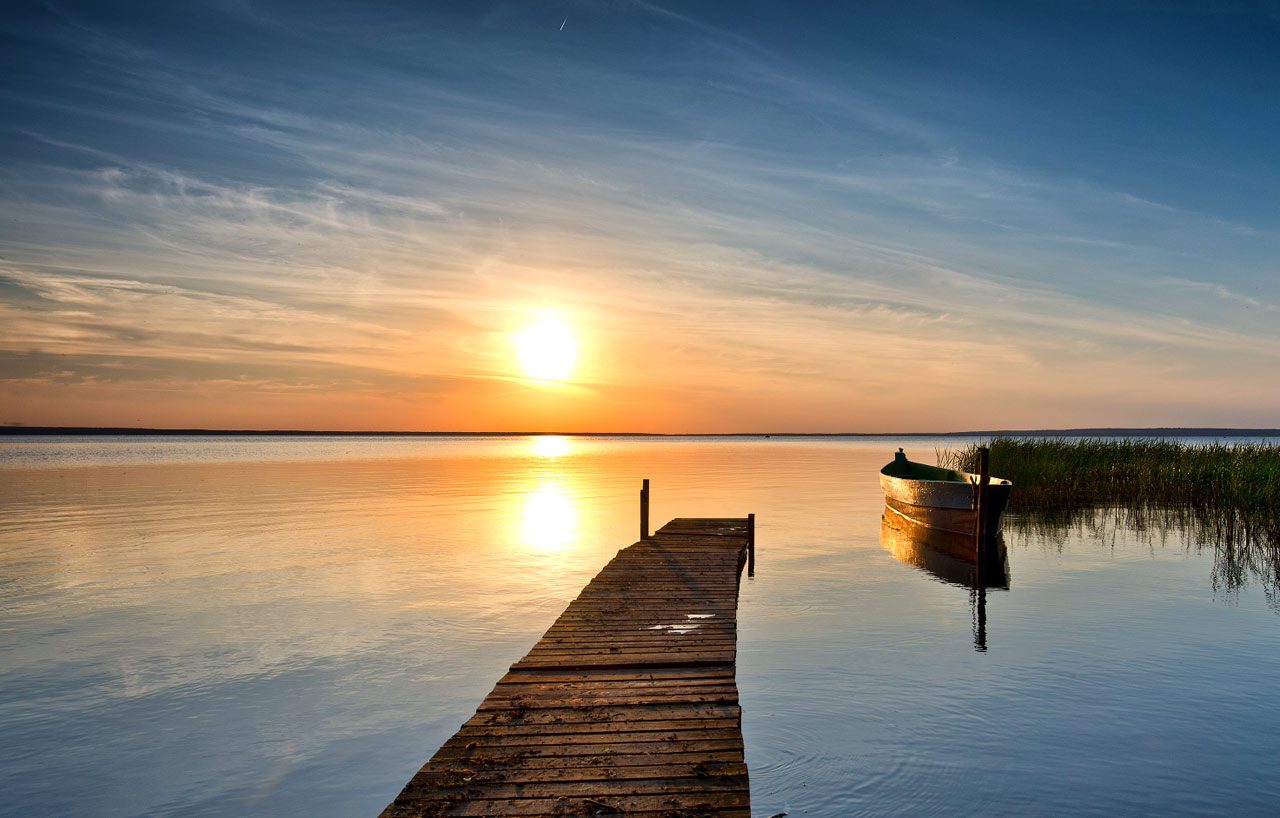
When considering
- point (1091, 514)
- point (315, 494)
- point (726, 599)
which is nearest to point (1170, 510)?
point (1091, 514)

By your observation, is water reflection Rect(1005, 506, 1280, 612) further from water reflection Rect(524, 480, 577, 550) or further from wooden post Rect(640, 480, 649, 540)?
water reflection Rect(524, 480, 577, 550)

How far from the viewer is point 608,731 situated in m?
6.59

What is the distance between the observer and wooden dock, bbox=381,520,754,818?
5363 millimetres

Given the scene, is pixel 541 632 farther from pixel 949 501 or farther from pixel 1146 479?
pixel 1146 479

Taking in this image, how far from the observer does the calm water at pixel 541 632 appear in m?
7.36

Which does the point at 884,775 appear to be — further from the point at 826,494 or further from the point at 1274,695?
the point at 826,494

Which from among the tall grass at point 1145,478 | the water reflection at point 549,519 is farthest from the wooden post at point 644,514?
the tall grass at point 1145,478

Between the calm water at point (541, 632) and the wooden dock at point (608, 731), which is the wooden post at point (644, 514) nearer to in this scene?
the calm water at point (541, 632)

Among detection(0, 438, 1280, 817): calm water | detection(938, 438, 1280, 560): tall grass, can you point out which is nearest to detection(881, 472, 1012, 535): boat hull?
detection(0, 438, 1280, 817): calm water

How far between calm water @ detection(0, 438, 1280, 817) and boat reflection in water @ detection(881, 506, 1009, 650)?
294 millimetres

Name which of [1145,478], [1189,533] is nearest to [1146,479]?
[1145,478]

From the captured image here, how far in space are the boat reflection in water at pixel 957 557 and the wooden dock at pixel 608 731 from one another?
233 inches

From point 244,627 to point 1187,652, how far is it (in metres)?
15.2

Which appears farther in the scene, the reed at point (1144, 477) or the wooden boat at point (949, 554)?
the reed at point (1144, 477)
